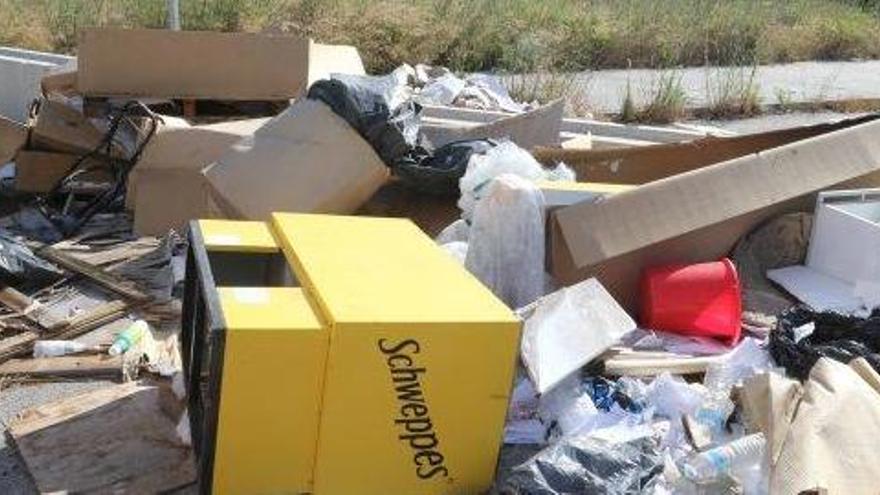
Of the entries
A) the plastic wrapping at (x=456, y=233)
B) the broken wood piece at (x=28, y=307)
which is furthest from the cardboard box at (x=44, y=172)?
the plastic wrapping at (x=456, y=233)

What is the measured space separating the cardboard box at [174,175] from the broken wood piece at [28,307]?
3.15ft

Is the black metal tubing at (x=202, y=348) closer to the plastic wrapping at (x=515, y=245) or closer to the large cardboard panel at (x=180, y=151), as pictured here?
Result: the plastic wrapping at (x=515, y=245)

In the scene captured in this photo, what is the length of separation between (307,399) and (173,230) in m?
2.77

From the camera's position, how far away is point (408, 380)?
247cm

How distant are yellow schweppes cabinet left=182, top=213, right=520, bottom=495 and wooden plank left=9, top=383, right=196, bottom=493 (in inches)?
22.0

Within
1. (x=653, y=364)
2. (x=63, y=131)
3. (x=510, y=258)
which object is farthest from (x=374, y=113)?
(x=63, y=131)

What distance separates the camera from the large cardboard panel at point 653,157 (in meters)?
4.70

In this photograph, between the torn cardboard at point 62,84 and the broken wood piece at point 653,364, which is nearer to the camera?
the broken wood piece at point 653,364

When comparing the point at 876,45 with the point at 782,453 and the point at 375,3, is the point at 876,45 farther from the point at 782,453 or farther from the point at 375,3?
the point at 782,453

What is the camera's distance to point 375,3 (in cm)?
1064

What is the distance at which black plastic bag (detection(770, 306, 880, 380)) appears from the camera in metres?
3.26

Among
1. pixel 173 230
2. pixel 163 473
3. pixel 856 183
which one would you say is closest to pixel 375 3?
pixel 173 230

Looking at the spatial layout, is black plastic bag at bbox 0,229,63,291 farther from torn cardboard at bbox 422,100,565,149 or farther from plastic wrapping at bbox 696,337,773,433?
plastic wrapping at bbox 696,337,773,433

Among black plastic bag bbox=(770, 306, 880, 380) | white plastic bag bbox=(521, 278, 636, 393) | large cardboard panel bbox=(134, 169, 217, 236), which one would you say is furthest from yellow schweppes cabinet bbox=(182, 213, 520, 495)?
large cardboard panel bbox=(134, 169, 217, 236)
